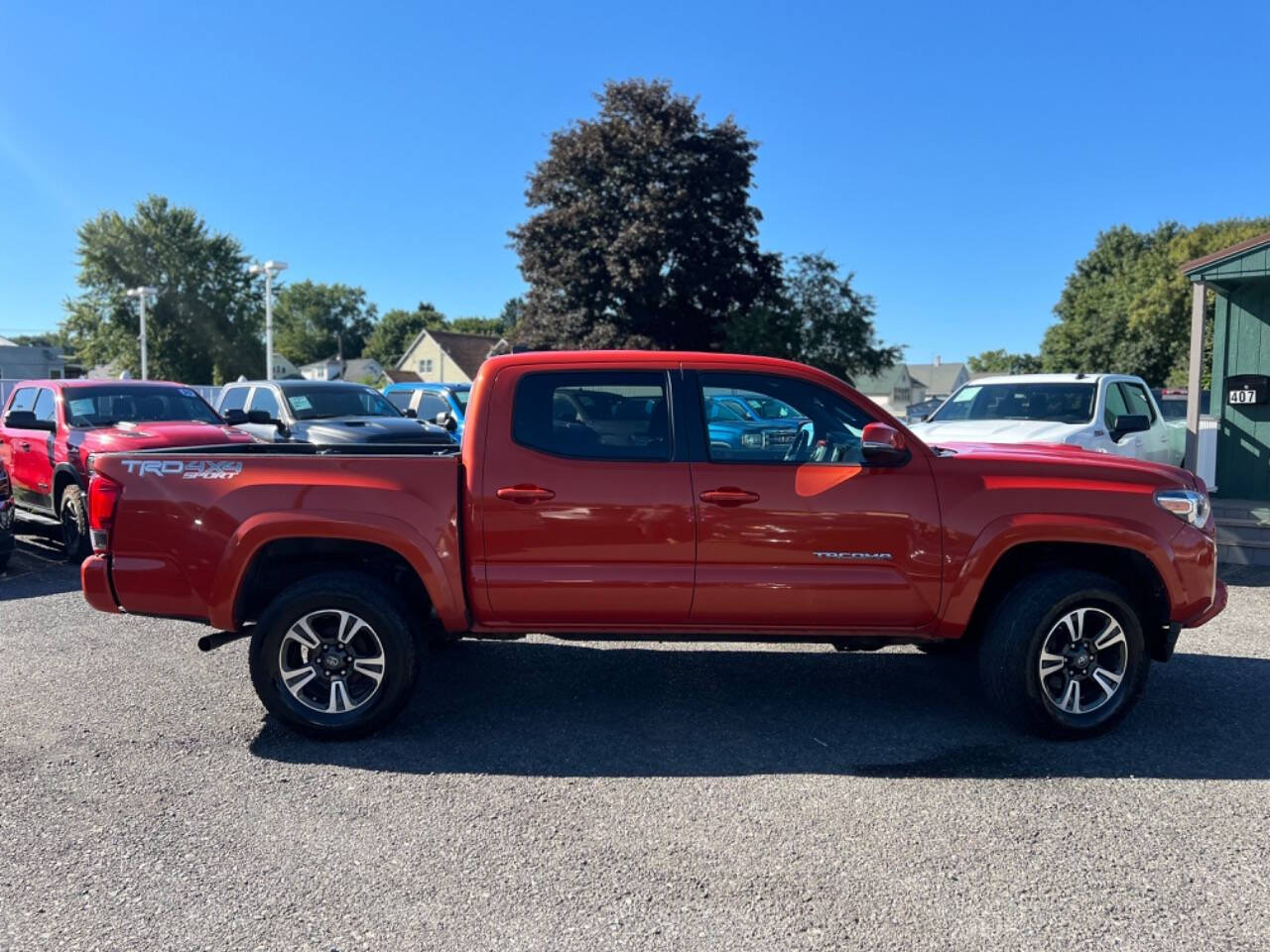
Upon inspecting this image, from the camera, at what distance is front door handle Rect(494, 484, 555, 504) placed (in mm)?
4535

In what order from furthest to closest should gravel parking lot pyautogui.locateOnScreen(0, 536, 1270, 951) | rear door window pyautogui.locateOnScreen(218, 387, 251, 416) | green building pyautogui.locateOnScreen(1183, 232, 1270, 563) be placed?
1. rear door window pyautogui.locateOnScreen(218, 387, 251, 416)
2. green building pyautogui.locateOnScreen(1183, 232, 1270, 563)
3. gravel parking lot pyautogui.locateOnScreen(0, 536, 1270, 951)

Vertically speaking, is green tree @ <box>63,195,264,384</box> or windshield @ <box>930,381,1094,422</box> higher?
green tree @ <box>63,195,264,384</box>

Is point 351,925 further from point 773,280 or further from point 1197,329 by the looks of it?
point 773,280

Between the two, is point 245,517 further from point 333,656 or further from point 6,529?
point 6,529

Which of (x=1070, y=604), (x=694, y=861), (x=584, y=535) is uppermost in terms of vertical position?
(x=584, y=535)

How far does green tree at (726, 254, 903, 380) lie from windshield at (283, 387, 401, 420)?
757 inches

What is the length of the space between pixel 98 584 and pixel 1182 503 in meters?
5.30

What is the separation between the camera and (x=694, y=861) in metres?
3.53

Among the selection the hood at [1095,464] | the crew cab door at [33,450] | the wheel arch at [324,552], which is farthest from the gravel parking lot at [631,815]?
the crew cab door at [33,450]

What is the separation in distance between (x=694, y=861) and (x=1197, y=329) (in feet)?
32.8

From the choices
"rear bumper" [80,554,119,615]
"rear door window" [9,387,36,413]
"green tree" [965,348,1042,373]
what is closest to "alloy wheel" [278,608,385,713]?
"rear bumper" [80,554,119,615]

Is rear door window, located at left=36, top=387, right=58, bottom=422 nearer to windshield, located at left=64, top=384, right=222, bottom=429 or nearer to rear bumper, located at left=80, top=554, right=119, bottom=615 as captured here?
windshield, located at left=64, top=384, right=222, bottom=429

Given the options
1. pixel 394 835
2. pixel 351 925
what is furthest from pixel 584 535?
pixel 351 925

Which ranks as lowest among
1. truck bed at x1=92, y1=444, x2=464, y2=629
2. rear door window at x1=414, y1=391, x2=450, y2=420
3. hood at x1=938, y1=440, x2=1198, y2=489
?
truck bed at x1=92, y1=444, x2=464, y2=629
